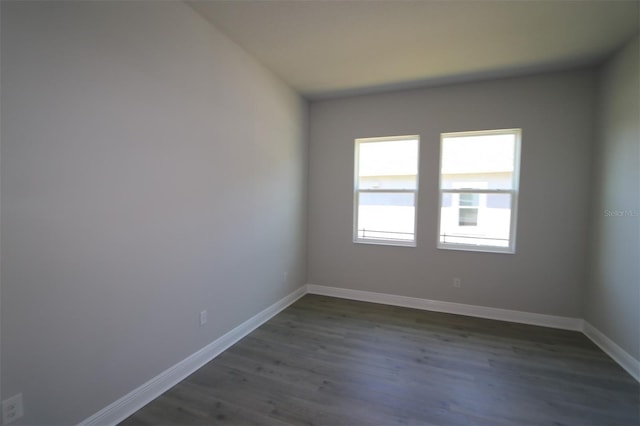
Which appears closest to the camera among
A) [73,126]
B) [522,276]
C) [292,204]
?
[73,126]

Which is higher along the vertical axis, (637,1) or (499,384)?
(637,1)

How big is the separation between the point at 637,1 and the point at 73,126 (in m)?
3.73

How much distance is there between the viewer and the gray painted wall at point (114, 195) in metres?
1.27

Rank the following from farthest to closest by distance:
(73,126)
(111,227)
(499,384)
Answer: (499,384)
(111,227)
(73,126)

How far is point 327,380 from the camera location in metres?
2.11

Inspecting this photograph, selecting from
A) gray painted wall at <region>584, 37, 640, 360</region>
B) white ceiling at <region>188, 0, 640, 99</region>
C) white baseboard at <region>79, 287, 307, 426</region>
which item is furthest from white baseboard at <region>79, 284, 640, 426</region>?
white ceiling at <region>188, 0, 640, 99</region>

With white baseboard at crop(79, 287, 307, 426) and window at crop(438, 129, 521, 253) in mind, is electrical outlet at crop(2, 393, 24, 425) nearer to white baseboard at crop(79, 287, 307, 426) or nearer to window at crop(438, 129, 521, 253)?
white baseboard at crop(79, 287, 307, 426)

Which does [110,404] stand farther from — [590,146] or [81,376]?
[590,146]

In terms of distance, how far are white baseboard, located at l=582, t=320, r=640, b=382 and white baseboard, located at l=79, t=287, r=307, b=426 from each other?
3.29 meters

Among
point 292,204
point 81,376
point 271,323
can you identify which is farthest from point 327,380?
point 292,204

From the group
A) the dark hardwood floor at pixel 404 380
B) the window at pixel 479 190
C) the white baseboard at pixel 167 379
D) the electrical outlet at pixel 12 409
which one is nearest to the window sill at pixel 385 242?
the window at pixel 479 190

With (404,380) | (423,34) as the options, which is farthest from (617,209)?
(404,380)

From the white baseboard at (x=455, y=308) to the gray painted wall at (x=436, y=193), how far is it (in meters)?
0.07

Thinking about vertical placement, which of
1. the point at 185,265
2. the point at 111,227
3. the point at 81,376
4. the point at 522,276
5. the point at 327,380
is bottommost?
the point at 327,380
